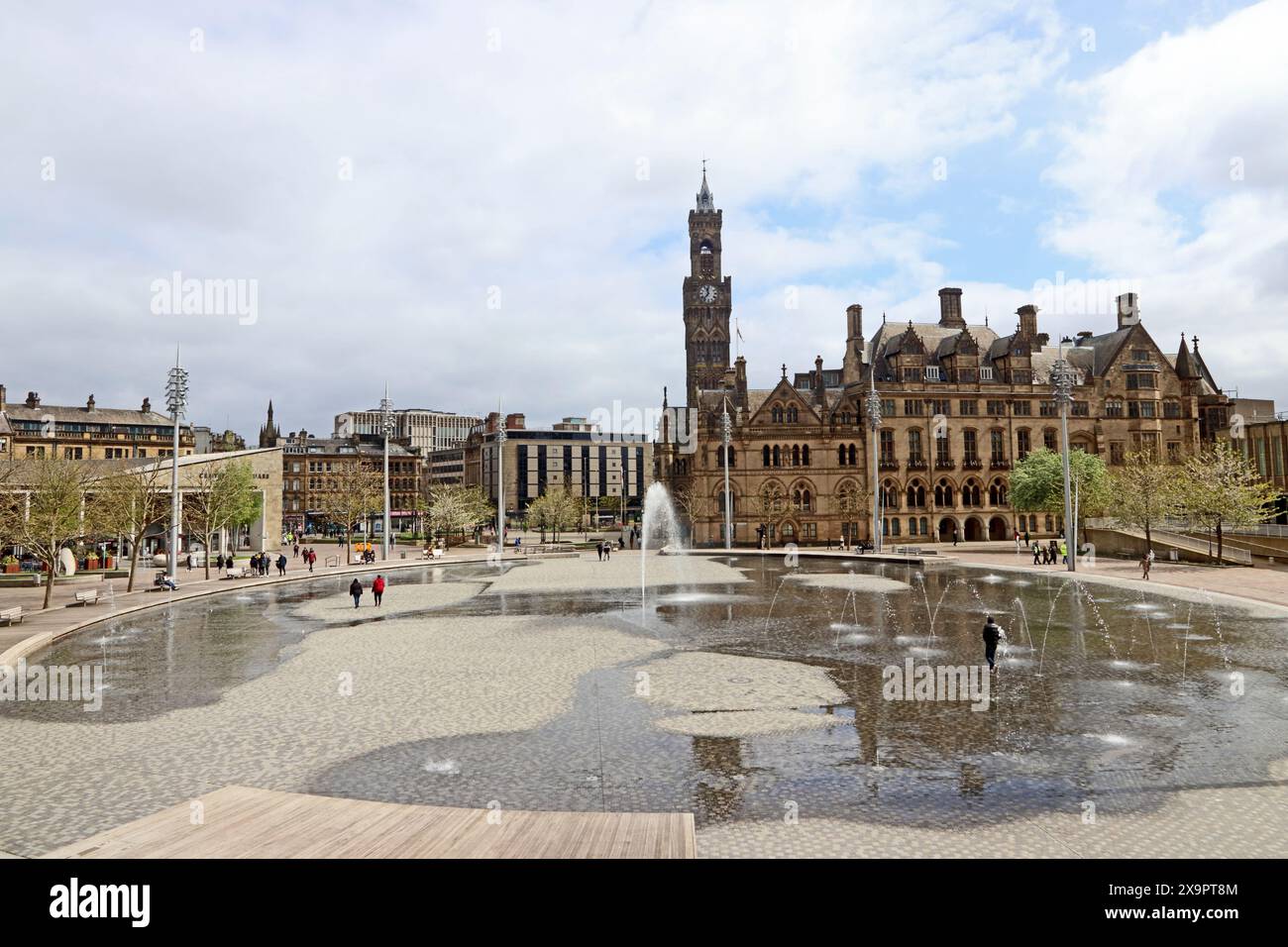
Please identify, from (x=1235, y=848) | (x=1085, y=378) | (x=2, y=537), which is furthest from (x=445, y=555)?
(x=1085, y=378)

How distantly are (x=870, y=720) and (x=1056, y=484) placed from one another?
5400 centimetres

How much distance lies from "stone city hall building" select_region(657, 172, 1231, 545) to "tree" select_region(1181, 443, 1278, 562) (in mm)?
26178

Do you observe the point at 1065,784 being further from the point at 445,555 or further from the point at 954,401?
the point at 954,401

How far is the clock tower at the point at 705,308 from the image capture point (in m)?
104

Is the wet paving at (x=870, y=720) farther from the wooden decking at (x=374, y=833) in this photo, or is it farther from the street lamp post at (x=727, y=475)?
the street lamp post at (x=727, y=475)

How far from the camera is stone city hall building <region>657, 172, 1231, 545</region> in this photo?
258 feet

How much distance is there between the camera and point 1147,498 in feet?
165

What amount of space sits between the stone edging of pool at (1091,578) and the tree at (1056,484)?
427 inches

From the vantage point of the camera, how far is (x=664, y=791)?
11281 millimetres

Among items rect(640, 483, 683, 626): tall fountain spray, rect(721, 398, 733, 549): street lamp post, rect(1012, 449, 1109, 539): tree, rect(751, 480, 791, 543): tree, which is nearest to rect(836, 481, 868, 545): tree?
rect(751, 480, 791, 543): tree

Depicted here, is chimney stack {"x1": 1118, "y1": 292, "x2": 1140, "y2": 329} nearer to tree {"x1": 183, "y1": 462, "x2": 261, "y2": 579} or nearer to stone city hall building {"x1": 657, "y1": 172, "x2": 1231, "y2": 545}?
stone city hall building {"x1": 657, "y1": 172, "x2": 1231, "y2": 545}

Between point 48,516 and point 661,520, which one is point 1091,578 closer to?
point 48,516

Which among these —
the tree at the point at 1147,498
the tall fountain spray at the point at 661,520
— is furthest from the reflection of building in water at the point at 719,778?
the tall fountain spray at the point at 661,520

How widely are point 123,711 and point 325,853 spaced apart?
1062cm
